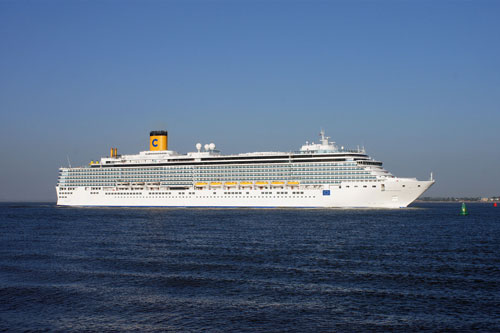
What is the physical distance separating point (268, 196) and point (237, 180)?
7800 mm

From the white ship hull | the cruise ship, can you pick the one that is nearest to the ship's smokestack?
the cruise ship

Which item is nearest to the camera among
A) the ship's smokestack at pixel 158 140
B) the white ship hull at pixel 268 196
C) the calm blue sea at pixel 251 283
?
the calm blue sea at pixel 251 283

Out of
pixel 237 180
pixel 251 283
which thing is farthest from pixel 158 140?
pixel 251 283

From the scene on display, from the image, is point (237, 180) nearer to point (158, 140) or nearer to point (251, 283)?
point (158, 140)

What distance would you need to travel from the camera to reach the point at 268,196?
88000mm

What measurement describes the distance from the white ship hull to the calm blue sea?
38.4 metres

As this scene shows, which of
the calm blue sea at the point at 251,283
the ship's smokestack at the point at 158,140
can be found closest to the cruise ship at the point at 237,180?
the ship's smokestack at the point at 158,140

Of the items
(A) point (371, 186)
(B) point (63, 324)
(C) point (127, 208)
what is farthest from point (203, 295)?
(C) point (127, 208)

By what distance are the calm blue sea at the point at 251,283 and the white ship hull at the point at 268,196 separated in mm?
38442

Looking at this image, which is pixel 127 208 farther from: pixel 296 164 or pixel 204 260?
pixel 204 260

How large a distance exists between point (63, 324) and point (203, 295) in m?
5.97

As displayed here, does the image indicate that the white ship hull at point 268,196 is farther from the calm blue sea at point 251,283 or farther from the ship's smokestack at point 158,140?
the calm blue sea at point 251,283

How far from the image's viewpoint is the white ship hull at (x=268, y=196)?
8000cm

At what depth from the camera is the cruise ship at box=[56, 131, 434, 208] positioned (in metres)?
81.2
